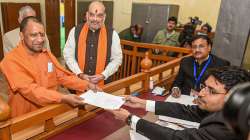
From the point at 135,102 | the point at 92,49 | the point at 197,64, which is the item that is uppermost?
the point at 92,49

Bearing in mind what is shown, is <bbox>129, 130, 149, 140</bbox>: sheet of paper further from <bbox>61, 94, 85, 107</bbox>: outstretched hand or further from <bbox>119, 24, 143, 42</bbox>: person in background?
<bbox>119, 24, 143, 42</bbox>: person in background

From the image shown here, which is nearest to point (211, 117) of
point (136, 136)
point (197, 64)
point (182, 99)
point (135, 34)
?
point (136, 136)

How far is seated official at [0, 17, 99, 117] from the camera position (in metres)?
1.50

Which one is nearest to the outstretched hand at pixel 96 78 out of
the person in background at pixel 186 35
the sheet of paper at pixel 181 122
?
the sheet of paper at pixel 181 122

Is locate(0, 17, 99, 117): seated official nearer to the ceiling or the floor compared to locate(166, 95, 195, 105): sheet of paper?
nearer to the ceiling

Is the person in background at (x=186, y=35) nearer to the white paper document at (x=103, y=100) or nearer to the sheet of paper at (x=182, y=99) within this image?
the sheet of paper at (x=182, y=99)

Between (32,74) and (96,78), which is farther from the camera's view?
(96,78)

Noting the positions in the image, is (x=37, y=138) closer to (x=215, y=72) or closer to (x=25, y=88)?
(x=25, y=88)

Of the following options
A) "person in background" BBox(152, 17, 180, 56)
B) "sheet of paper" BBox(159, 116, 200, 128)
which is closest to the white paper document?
"sheet of paper" BBox(159, 116, 200, 128)

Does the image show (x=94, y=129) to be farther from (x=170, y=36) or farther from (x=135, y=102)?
(x=170, y=36)

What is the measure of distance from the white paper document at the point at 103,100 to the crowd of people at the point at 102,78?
0.20 ft

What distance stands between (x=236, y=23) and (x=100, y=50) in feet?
3.98

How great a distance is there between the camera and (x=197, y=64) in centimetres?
238

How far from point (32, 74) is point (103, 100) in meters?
0.48
